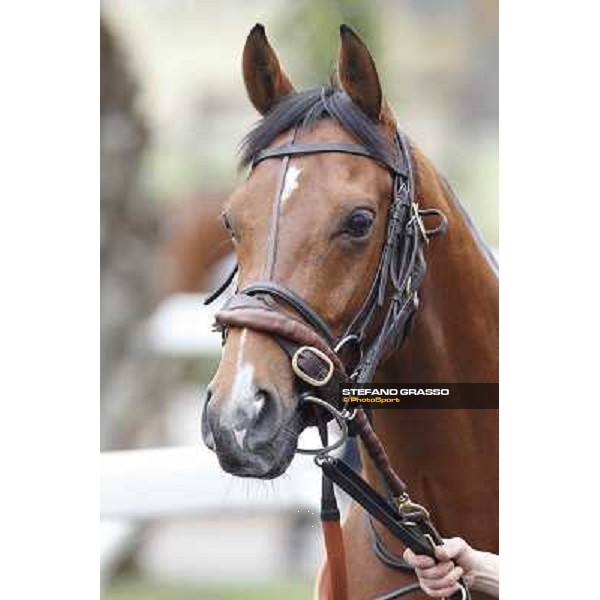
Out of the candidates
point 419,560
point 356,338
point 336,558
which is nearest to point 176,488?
point 336,558

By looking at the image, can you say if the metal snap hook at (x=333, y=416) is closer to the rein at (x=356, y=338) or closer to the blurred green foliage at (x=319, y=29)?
the rein at (x=356, y=338)

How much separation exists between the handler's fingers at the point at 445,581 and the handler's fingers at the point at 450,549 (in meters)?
0.02

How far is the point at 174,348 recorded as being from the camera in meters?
2.85

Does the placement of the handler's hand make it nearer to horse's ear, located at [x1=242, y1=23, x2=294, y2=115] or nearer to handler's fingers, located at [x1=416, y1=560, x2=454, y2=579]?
handler's fingers, located at [x1=416, y1=560, x2=454, y2=579]

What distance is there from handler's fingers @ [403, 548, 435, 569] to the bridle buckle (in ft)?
1.08

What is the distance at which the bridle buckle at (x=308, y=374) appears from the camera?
1.44 metres

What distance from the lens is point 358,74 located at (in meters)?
1.55

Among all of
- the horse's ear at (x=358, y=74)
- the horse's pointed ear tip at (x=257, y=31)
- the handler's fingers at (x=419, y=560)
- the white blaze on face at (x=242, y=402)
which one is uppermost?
the horse's pointed ear tip at (x=257, y=31)

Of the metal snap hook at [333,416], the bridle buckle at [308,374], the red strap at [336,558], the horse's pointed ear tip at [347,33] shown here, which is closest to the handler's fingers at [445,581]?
the red strap at [336,558]

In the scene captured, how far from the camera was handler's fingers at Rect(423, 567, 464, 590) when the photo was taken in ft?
5.42

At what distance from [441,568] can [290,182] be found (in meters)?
0.56
